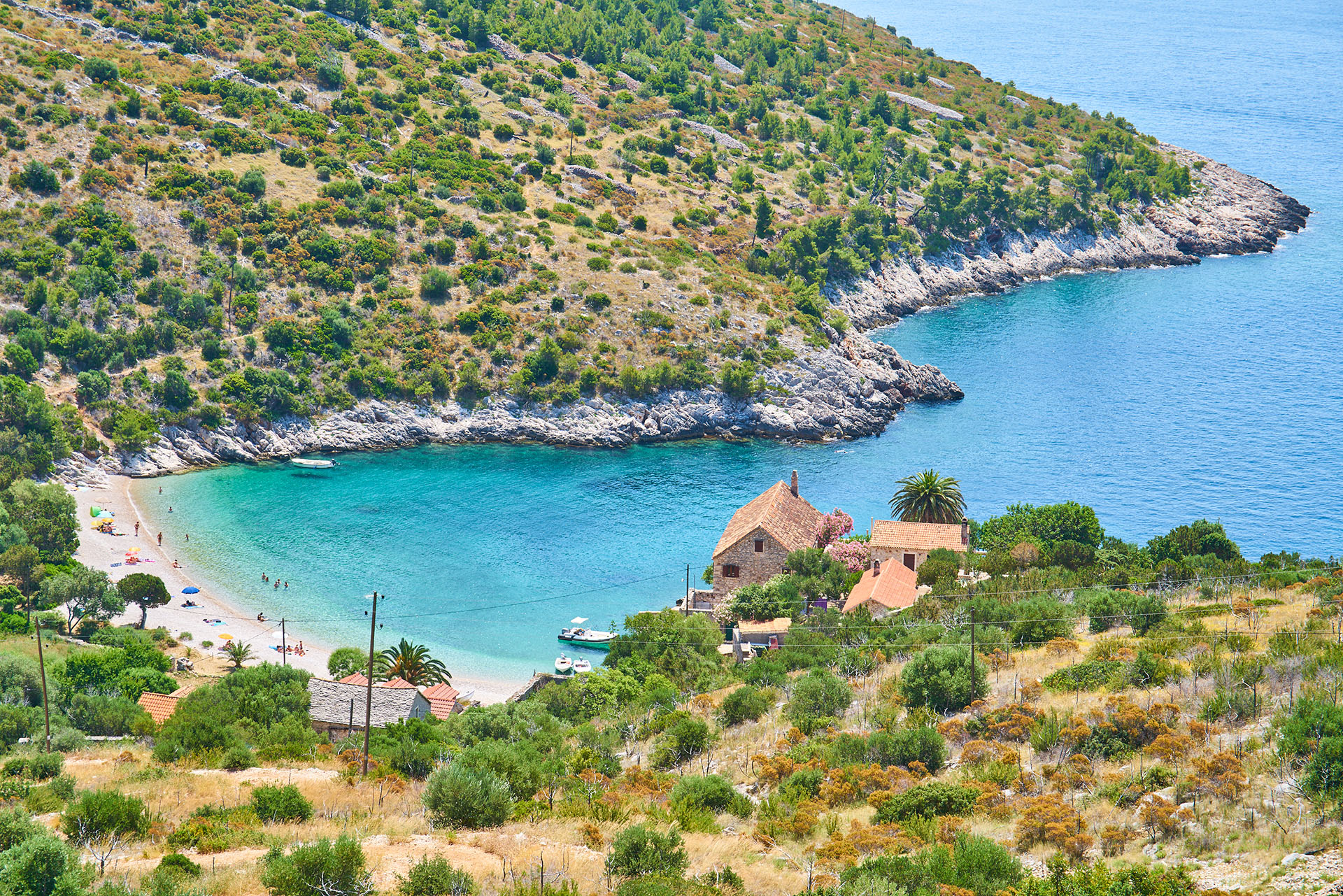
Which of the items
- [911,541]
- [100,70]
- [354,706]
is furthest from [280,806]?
[100,70]

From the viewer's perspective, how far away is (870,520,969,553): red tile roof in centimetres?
6781

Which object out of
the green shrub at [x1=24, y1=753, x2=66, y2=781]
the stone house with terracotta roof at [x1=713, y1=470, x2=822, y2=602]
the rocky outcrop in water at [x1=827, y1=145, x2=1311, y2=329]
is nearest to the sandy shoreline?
the stone house with terracotta roof at [x1=713, y1=470, x2=822, y2=602]

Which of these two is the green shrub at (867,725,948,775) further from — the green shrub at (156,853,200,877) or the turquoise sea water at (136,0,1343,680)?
the turquoise sea water at (136,0,1343,680)

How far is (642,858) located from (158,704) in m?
36.1

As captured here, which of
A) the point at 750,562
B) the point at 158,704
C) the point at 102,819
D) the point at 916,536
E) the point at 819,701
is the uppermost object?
the point at 916,536

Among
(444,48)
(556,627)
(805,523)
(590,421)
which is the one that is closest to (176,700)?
(556,627)

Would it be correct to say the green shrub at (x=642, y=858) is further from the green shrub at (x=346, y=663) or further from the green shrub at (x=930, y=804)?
the green shrub at (x=346, y=663)

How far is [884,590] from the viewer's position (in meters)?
60.6

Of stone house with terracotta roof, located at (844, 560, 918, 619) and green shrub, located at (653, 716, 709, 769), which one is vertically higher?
stone house with terracotta roof, located at (844, 560, 918, 619)

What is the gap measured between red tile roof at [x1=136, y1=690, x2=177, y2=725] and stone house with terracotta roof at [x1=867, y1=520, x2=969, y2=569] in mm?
38579

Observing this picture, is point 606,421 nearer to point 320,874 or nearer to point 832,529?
point 832,529

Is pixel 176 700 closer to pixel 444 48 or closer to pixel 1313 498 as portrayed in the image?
pixel 1313 498

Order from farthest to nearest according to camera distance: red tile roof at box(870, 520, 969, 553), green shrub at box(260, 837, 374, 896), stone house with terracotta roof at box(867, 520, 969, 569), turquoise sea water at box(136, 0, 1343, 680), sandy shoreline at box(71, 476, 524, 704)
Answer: turquoise sea water at box(136, 0, 1343, 680)
red tile roof at box(870, 520, 969, 553)
stone house with terracotta roof at box(867, 520, 969, 569)
sandy shoreline at box(71, 476, 524, 704)
green shrub at box(260, 837, 374, 896)

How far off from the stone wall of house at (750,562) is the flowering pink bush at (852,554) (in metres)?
3.49
